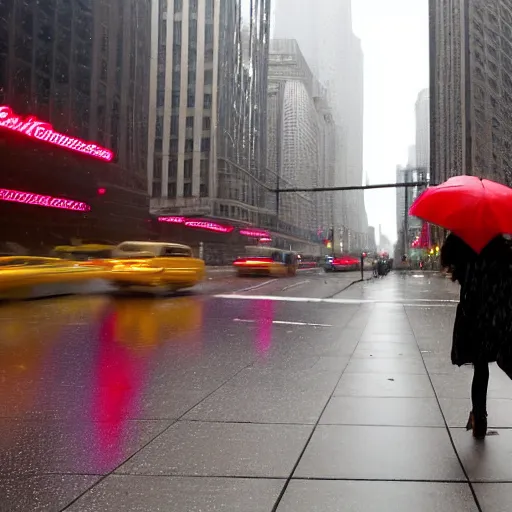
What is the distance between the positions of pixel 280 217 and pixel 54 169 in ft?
193

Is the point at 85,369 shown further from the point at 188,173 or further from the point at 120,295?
the point at 188,173

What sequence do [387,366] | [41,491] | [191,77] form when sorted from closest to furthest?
[41,491]
[387,366]
[191,77]

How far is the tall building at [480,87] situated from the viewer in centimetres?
6819

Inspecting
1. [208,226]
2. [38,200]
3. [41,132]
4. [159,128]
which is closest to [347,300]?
[38,200]

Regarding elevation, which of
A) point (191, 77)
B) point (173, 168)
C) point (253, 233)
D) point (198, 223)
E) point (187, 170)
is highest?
point (191, 77)

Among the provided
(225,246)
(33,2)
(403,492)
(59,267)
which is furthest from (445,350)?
(225,246)

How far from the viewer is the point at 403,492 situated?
2994 millimetres

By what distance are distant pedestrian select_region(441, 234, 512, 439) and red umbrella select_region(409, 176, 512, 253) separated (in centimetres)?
11

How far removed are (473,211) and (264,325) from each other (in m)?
6.92

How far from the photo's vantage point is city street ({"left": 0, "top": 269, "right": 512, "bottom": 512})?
117 inches

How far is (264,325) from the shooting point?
1038cm

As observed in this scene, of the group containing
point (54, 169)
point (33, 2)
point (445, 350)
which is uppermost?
point (33, 2)

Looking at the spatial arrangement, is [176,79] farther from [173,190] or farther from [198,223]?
[198,223]

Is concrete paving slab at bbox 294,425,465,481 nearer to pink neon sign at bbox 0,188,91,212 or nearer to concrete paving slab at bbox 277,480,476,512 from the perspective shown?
concrete paving slab at bbox 277,480,476,512
